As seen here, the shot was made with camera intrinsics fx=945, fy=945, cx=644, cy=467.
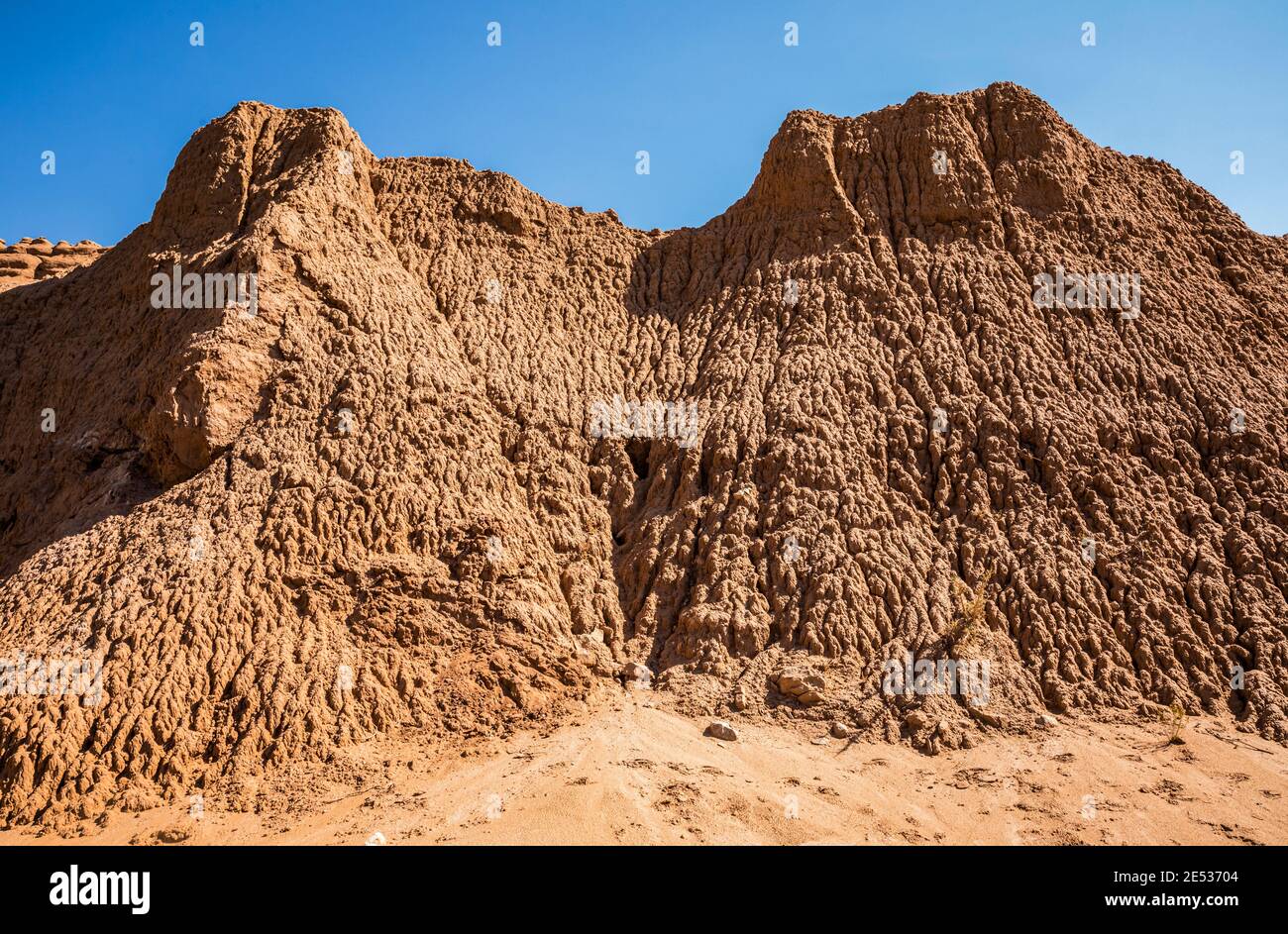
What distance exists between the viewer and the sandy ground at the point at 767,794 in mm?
9328

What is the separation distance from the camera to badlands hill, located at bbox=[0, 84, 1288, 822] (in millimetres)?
11625

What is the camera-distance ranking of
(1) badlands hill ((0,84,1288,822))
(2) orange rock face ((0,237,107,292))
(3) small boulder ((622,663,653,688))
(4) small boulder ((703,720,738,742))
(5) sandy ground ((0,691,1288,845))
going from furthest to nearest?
(2) orange rock face ((0,237,107,292)), (3) small boulder ((622,663,653,688)), (1) badlands hill ((0,84,1288,822)), (4) small boulder ((703,720,738,742)), (5) sandy ground ((0,691,1288,845))

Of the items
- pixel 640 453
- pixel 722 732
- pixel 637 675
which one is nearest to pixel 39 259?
pixel 640 453

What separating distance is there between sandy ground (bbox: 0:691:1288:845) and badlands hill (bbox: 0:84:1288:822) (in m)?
0.54

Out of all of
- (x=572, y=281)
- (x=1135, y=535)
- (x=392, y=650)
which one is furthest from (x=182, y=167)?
(x=1135, y=535)

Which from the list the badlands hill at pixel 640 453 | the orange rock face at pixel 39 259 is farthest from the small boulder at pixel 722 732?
the orange rock face at pixel 39 259

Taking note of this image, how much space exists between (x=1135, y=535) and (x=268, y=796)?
1167cm

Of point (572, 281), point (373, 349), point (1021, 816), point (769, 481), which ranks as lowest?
point (1021, 816)

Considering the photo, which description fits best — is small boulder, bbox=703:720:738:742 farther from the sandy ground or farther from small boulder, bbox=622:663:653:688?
small boulder, bbox=622:663:653:688

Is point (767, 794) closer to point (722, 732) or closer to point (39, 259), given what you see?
point (722, 732)

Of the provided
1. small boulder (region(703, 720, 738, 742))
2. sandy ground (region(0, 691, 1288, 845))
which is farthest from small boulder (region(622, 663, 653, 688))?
small boulder (region(703, 720, 738, 742))

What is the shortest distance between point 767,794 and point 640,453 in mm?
7141

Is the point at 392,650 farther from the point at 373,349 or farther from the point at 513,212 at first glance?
the point at 513,212

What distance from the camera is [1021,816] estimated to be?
989cm
